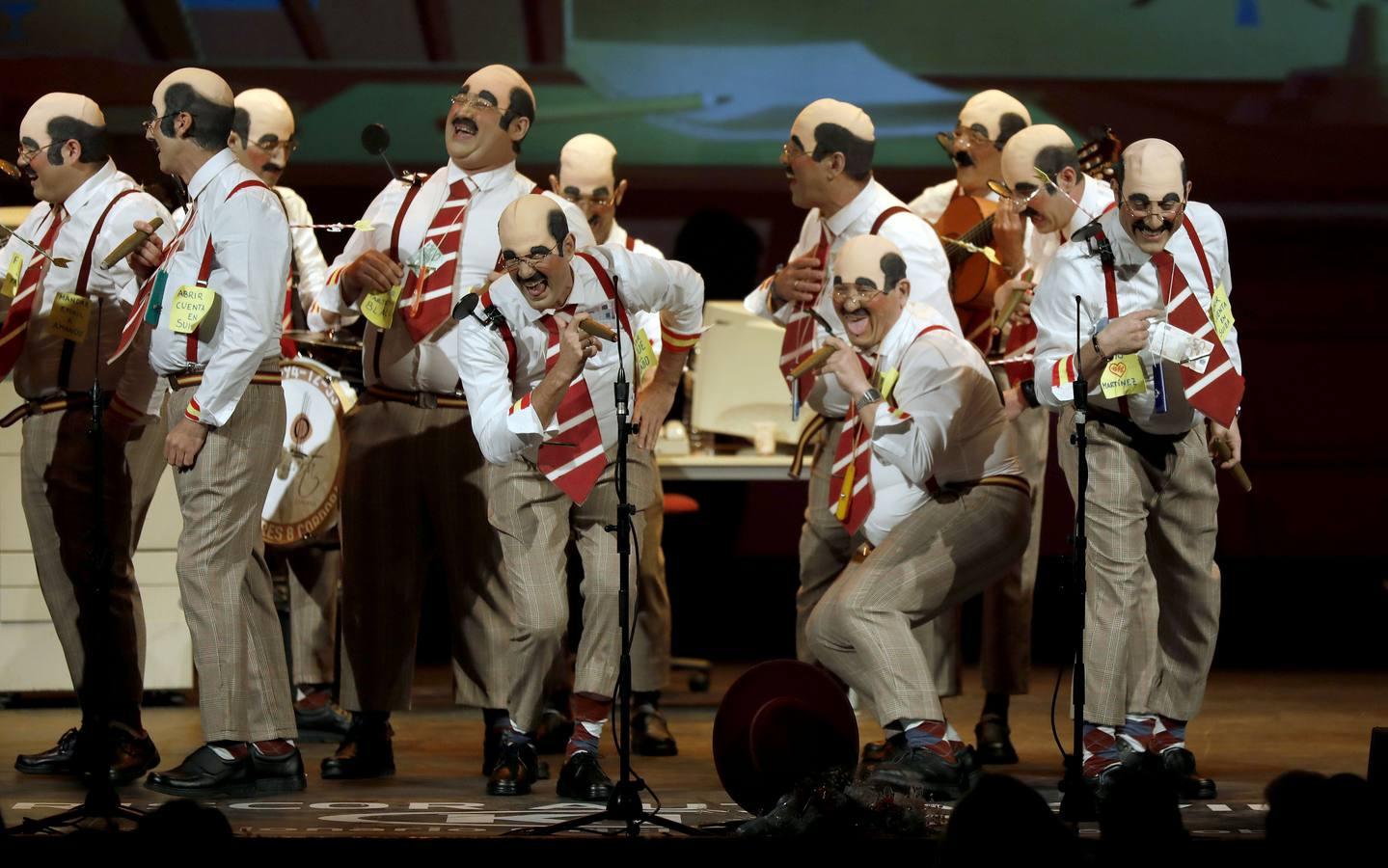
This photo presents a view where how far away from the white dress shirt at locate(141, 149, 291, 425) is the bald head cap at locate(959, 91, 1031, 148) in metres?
2.42

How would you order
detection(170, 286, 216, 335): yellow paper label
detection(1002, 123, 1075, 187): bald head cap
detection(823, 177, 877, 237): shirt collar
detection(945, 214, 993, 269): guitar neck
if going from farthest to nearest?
detection(945, 214, 993, 269): guitar neck
detection(823, 177, 877, 237): shirt collar
detection(1002, 123, 1075, 187): bald head cap
detection(170, 286, 216, 335): yellow paper label

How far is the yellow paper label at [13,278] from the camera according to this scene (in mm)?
5426

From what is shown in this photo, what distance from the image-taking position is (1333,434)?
8.32 meters

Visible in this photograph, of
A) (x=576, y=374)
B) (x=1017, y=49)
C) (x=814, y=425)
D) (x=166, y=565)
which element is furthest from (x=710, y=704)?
(x=1017, y=49)

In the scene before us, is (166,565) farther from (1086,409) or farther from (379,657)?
(1086,409)

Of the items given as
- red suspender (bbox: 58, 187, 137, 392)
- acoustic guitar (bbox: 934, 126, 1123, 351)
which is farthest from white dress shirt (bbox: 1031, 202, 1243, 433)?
red suspender (bbox: 58, 187, 137, 392)

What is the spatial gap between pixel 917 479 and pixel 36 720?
11.2ft

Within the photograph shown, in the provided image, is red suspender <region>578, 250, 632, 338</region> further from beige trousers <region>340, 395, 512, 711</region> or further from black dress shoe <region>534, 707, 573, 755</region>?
black dress shoe <region>534, 707, 573, 755</region>

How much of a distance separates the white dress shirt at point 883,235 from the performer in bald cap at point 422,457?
2.69 ft

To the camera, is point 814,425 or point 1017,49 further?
point 1017,49

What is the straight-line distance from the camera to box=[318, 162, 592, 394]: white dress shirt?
548 cm

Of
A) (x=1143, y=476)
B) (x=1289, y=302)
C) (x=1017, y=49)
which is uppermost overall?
(x=1017, y=49)

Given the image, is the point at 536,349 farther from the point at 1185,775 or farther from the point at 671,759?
the point at 1185,775

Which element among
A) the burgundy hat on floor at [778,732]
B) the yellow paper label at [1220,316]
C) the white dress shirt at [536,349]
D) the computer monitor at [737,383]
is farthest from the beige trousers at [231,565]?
the computer monitor at [737,383]
